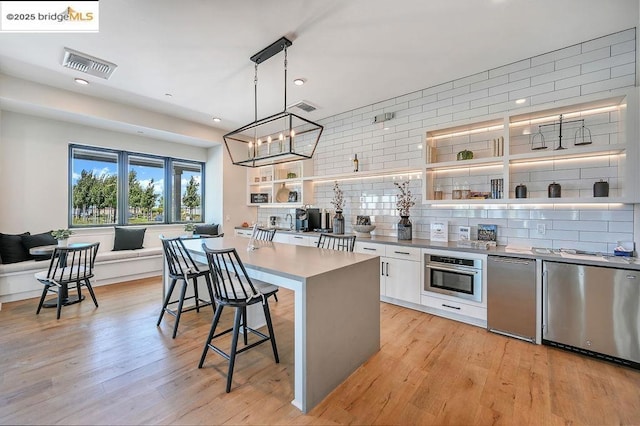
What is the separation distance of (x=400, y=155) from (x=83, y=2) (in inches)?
154

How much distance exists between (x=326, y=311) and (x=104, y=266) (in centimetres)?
458

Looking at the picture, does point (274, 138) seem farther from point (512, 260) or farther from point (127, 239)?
point (127, 239)

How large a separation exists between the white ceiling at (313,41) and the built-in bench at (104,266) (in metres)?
2.54

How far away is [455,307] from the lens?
3.19 metres

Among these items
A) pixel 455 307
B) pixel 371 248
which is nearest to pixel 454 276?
pixel 455 307

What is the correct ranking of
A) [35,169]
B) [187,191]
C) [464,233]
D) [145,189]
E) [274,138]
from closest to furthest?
1. [464,233]
2. [274,138]
3. [35,169]
4. [145,189]
5. [187,191]

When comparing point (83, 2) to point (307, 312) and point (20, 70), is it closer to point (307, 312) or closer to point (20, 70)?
point (20, 70)

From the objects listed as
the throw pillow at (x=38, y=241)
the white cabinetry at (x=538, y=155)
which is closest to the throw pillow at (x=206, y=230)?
the throw pillow at (x=38, y=241)

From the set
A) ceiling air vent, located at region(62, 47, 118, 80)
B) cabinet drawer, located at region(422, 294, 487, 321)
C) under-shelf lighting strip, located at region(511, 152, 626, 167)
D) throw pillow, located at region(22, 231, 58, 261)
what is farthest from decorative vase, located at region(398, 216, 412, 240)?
throw pillow, located at region(22, 231, 58, 261)

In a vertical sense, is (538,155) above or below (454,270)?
above

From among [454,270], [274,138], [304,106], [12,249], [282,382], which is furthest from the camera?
[304,106]

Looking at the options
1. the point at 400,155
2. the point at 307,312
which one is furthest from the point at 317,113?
the point at 307,312

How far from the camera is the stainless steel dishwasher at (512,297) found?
2.69 m

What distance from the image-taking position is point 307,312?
1.79 meters
